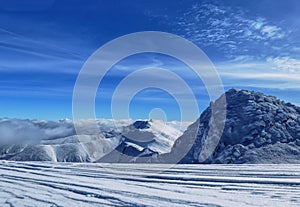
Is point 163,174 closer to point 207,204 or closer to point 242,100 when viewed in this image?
point 207,204

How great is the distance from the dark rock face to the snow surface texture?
24.7 ft

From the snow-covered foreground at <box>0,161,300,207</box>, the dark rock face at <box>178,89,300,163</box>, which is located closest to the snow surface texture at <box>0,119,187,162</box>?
the dark rock face at <box>178,89,300,163</box>

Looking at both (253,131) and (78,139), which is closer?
(253,131)

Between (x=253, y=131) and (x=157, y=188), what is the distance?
11.5 meters

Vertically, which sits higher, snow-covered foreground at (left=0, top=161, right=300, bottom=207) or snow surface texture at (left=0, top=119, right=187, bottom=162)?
snow surface texture at (left=0, top=119, right=187, bottom=162)

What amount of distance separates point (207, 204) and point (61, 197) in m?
2.43

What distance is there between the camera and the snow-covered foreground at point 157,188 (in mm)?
5238

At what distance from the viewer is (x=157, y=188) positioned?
6371mm

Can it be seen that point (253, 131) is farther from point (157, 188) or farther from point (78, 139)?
point (78, 139)

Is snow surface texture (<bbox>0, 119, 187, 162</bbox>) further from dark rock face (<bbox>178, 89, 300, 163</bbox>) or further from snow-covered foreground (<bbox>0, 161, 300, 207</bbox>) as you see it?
snow-covered foreground (<bbox>0, 161, 300, 207</bbox>)

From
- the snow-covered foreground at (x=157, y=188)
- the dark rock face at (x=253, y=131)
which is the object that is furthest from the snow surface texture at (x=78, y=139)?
the snow-covered foreground at (x=157, y=188)

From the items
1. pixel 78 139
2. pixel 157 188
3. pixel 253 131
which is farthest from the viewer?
pixel 78 139

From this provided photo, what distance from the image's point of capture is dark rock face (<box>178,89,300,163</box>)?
45.5ft

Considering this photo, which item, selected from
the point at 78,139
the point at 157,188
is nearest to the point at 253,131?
the point at 157,188
